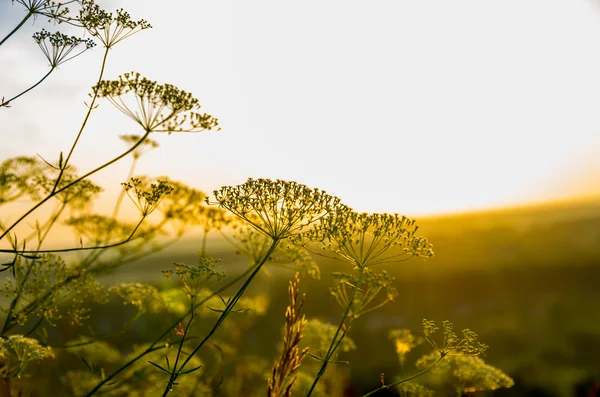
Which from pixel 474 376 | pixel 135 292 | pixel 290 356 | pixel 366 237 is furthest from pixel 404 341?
pixel 135 292

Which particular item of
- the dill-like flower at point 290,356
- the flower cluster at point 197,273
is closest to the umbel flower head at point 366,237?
the dill-like flower at point 290,356

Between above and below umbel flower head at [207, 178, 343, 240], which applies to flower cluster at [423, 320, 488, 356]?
below

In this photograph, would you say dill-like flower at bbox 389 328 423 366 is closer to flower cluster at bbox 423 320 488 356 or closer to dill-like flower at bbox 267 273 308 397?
flower cluster at bbox 423 320 488 356

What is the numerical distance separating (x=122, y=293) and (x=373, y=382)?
791cm

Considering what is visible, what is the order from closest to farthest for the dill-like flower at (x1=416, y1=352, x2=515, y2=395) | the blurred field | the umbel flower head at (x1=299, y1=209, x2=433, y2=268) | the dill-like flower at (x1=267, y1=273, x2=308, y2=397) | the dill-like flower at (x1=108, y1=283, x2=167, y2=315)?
the dill-like flower at (x1=267, y1=273, x2=308, y2=397), the umbel flower head at (x1=299, y1=209, x2=433, y2=268), the dill-like flower at (x1=416, y1=352, x2=515, y2=395), the dill-like flower at (x1=108, y1=283, x2=167, y2=315), the blurred field

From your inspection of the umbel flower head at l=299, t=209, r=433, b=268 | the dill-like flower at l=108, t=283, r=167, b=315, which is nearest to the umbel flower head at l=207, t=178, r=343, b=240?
the umbel flower head at l=299, t=209, r=433, b=268

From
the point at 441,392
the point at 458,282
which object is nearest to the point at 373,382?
the point at 441,392

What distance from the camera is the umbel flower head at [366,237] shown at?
6.97ft

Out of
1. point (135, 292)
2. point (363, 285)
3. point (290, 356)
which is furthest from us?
point (135, 292)

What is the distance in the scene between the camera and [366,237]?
7.36 ft

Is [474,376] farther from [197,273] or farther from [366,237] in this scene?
[197,273]

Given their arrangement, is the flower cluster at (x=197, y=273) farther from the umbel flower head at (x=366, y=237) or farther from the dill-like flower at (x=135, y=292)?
the dill-like flower at (x=135, y=292)

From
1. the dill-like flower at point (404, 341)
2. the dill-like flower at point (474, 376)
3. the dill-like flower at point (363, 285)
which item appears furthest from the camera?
the dill-like flower at point (404, 341)

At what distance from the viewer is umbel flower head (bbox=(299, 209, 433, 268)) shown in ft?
6.97
